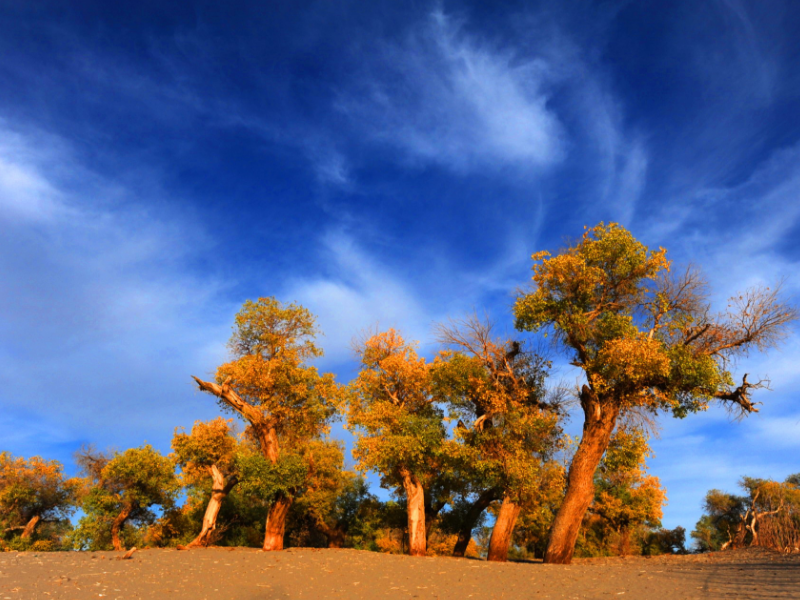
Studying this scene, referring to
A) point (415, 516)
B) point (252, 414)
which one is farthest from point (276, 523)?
point (415, 516)

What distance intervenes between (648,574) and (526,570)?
11.9 feet

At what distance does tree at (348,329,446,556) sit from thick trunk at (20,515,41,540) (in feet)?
96.0

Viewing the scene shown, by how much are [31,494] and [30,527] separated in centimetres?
262

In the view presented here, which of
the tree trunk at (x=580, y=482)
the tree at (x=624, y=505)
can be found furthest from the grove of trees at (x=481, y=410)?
the tree at (x=624, y=505)

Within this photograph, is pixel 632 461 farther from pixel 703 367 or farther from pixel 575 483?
pixel 703 367

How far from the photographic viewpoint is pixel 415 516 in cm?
2311

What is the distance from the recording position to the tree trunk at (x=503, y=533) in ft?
70.9

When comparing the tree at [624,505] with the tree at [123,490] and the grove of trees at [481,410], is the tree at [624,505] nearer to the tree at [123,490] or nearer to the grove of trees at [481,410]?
the grove of trees at [481,410]

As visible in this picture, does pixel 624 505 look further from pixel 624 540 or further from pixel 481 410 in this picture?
pixel 481 410

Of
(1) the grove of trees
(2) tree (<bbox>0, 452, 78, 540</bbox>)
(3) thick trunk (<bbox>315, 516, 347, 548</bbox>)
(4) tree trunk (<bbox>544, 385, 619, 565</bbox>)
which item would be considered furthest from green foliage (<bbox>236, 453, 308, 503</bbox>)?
(2) tree (<bbox>0, 452, 78, 540</bbox>)

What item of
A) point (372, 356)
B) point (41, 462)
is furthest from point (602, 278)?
point (41, 462)

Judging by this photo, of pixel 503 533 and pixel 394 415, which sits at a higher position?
pixel 394 415

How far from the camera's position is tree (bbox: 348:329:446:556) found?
22.1 meters

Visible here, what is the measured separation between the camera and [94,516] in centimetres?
3136
